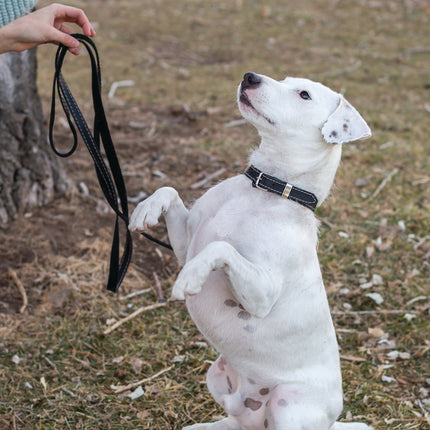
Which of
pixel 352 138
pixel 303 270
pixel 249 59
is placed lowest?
Answer: pixel 249 59

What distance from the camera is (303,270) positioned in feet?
8.17

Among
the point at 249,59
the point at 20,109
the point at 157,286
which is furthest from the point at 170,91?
the point at 157,286

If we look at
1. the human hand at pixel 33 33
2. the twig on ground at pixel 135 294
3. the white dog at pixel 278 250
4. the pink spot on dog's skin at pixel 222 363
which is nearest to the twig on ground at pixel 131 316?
the twig on ground at pixel 135 294

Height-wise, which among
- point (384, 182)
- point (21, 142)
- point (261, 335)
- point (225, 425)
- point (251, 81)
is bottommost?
point (384, 182)

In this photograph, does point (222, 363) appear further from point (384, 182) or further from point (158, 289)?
point (384, 182)

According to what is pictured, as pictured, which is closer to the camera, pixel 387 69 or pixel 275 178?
pixel 275 178

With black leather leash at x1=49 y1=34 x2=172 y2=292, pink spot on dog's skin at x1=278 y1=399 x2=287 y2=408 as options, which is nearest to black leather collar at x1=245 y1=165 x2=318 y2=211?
black leather leash at x1=49 y1=34 x2=172 y2=292

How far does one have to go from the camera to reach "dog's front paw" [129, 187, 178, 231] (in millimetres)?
2557

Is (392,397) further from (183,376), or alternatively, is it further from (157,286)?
(157,286)

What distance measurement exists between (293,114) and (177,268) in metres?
2.09

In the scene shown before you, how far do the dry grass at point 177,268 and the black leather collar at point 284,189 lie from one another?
1.63 ft

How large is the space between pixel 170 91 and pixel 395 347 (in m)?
4.52

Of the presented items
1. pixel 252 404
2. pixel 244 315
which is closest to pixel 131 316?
pixel 252 404

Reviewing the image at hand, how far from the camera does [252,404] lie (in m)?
2.60
